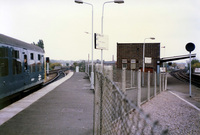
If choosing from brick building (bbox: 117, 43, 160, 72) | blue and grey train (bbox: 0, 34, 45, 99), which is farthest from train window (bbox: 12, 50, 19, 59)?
brick building (bbox: 117, 43, 160, 72)

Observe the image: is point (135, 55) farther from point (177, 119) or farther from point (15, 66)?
point (177, 119)

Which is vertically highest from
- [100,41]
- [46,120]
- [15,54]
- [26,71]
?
[100,41]

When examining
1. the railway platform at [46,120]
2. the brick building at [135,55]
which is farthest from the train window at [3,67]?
the brick building at [135,55]

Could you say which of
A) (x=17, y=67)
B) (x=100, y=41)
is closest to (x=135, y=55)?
(x=100, y=41)

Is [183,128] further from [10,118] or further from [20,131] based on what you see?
[10,118]

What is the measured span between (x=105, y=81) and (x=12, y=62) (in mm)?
7871

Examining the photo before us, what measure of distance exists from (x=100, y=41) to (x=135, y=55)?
2743cm

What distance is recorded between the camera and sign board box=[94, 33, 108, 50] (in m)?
12.9

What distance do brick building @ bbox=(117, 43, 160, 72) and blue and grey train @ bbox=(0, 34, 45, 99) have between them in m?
26.8

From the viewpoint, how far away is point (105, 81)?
3510 millimetres

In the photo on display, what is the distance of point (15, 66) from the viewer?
1050cm

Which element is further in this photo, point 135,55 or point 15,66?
point 135,55

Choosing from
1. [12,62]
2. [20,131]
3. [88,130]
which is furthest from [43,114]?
[12,62]

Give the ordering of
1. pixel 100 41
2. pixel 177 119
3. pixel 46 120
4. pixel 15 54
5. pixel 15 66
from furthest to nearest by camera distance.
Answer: pixel 100 41 < pixel 15 54 < pixel 15 66 < pixel 177 119 < pixel 46 120
